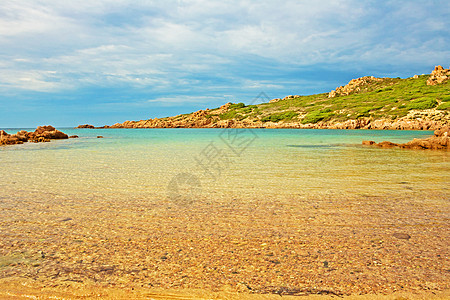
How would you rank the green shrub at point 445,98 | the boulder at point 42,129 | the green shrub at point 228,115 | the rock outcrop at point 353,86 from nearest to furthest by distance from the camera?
the boulder at point 42,129 → the green shrub at point 445,98 → the green shrub at point 228,115 → the rock outcrop at point 353,86

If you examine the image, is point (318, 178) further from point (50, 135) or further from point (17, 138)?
point (50, 135)

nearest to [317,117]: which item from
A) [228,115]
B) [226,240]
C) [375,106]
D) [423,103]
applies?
[375,106]

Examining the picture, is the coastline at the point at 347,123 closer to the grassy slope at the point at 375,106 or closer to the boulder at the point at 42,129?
the grassy slope at the point at 375,106

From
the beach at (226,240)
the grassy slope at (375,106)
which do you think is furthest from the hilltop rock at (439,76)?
the beach at (226,240)

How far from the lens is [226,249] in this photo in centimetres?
420

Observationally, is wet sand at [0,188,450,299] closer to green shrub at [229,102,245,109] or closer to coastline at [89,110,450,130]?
coastline at [89,110,450,130]

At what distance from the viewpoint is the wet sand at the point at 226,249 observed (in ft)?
10.7

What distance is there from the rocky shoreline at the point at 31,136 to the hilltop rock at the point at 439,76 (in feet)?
450

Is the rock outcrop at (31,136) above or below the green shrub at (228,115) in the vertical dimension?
below

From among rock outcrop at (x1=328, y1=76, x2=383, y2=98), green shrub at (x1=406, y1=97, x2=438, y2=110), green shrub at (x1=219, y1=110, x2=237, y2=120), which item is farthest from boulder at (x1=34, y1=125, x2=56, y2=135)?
rock outcrop at (x1=328, y1=76, x2=383, y2=98)

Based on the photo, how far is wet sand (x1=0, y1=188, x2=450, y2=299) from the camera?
3.25 m

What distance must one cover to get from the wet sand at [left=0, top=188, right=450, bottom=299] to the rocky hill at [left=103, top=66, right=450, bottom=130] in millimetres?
77762

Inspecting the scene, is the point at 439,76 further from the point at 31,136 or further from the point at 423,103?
the point at 31,136

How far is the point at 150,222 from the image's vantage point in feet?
17.7
